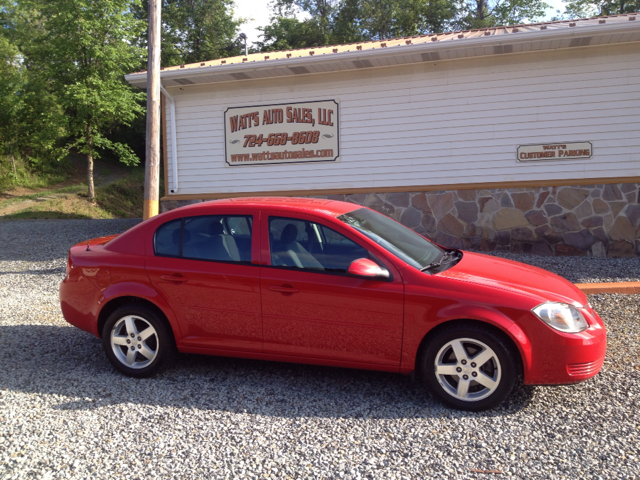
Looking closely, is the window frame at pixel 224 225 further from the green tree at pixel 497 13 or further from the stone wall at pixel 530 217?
the green tree at pixel 497 13

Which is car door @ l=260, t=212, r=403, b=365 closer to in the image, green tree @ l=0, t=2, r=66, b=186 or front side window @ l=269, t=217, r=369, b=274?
front side window @ l=269, t=217, r=369, b=274

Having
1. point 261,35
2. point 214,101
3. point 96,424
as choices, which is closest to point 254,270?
point 96,424

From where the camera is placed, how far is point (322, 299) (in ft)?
12.7

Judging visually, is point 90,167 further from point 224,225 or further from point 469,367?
point 469,367

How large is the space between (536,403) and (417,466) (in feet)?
4.21

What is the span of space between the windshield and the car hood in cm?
24

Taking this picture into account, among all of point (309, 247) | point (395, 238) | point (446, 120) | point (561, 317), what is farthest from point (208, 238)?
point (446, 120)

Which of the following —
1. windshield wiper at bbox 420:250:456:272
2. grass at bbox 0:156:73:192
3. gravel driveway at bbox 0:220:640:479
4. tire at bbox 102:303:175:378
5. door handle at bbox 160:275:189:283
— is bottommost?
gravel driveway at bbox 0:220:640:479

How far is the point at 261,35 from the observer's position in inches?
1438

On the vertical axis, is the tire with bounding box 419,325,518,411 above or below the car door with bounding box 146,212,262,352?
below

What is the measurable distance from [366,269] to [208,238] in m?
1.41

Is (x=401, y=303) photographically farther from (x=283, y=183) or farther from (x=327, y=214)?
(x=283, y=183)

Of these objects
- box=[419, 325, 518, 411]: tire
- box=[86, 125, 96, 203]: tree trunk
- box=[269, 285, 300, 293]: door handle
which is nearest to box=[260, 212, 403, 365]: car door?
box=[269, 285, 300, 293]: door handle

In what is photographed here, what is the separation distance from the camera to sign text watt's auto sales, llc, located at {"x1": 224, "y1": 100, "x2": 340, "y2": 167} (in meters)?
10.4
